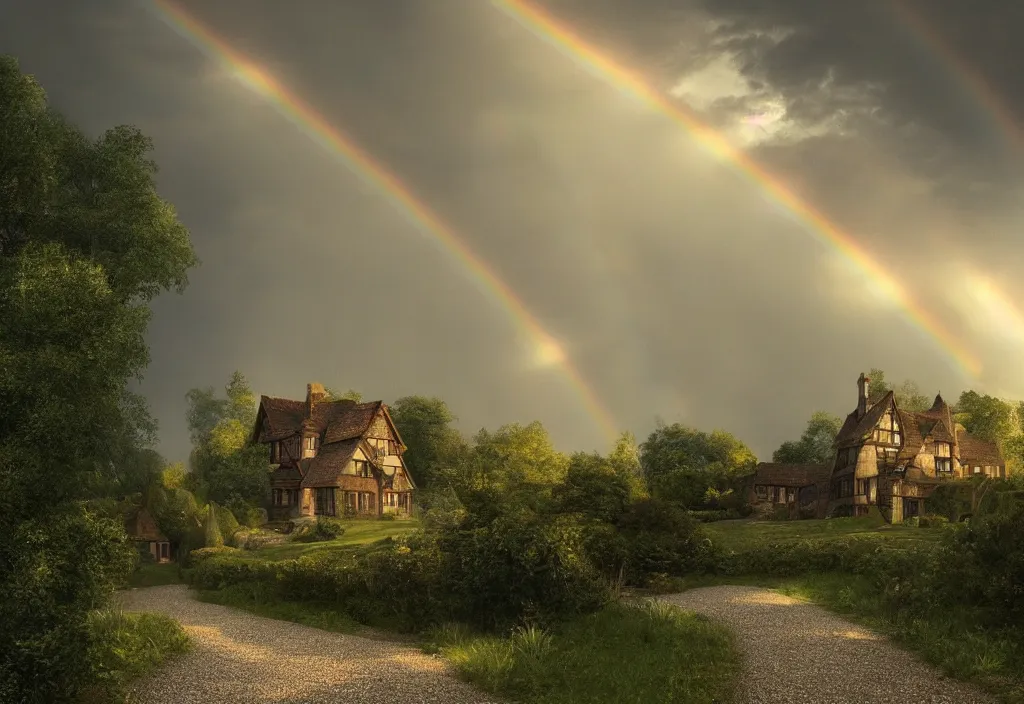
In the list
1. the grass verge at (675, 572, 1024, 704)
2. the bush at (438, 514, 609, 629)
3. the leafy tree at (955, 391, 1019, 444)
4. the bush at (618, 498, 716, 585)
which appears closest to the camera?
the grass verge at (675, 572, 1024, 704)

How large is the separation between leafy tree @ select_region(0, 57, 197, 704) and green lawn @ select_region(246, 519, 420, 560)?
13295 mm

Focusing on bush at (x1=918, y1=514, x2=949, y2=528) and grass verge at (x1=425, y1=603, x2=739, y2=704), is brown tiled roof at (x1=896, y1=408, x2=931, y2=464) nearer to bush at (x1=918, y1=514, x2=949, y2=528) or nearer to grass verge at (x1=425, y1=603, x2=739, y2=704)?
bush at (x1=918, y1=514, x2=949, y2=528)

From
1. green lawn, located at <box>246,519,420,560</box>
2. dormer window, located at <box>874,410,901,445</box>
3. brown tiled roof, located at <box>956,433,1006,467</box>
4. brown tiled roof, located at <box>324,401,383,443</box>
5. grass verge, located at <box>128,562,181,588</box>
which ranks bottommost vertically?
grass verge, located at <box>128,562,181,588</box>

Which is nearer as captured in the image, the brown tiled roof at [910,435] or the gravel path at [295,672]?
the gravel path at [295,672]

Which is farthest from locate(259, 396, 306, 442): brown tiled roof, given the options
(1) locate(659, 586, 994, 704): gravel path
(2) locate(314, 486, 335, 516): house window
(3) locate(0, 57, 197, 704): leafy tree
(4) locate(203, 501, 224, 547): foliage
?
(1) locate(659, 586, 994, 704): gravel path

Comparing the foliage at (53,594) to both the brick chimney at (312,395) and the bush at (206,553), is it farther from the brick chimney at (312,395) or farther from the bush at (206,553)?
the brick chimney at (312,395)

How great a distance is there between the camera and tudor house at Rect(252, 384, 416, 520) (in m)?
71.4

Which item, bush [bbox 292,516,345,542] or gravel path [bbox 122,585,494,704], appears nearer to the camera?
gravel path [bbox 122,585,494,704]

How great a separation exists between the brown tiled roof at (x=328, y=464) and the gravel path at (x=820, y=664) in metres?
44.7

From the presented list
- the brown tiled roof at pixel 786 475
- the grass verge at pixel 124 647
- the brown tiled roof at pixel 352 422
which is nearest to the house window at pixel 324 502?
the brown tiled roof at pixel 352 422

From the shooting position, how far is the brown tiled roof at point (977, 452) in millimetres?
85875

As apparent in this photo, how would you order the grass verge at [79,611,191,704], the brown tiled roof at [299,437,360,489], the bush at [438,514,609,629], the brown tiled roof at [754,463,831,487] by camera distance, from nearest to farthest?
the grass verge at [79,611,191,704]
the bush at [438,514,609,629]
the brown tiled roof at [299,437,360,489]
the brown tiled roof at [754,463,831,487]

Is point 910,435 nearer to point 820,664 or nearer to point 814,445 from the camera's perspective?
point 814,445

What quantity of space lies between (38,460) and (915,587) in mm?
27586
